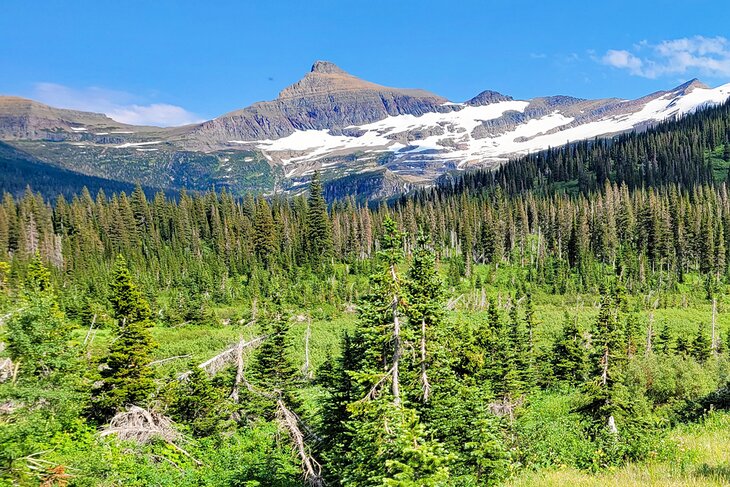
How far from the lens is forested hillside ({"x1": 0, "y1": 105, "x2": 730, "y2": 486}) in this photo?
1427cm

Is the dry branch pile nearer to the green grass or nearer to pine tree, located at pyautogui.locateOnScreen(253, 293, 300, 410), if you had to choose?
pine tree, located at pyautogui.locateOnScreen(253, 293, 300, 410)

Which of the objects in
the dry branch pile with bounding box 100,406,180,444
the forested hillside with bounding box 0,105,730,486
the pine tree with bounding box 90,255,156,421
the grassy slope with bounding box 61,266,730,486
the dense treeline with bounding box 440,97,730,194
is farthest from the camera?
the dense treeline with bounding box 440,97,730,194

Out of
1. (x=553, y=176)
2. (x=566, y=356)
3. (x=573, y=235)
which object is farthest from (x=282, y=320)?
(x=553, y=176)

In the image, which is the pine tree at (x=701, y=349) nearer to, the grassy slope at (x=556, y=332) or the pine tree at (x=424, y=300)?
the grassy slope at (x=556, y=332)

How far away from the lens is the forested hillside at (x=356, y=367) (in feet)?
46.8

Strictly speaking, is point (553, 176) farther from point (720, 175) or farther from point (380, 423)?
point (380, 423)

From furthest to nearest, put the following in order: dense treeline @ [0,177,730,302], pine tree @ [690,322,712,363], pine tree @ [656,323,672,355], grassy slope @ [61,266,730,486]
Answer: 1. dense treeline @ [0,177,730,302]
2. pine tree @ [656,323,672,355]
3. pine tree @ [690,322,712,363]
4. grassy slope @ [61,266,730,486]

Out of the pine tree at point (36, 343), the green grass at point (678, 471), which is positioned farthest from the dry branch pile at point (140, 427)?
the green grass at point (678, 471)

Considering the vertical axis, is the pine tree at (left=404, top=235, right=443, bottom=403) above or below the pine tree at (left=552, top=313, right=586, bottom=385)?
above

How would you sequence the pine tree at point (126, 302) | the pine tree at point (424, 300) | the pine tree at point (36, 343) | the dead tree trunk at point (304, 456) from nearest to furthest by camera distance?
the dead tree trunk at point (304, 456) → the pine tree at point (424, 300) → the pine tree at point (36, 343) → the pine tree at point (126, 302)

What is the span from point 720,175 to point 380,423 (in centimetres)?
20653

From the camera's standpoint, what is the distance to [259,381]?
25.7 m

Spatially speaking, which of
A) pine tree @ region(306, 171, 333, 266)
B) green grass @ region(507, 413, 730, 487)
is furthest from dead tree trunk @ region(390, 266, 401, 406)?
pine tree @ region(306, 171, 333, 266)

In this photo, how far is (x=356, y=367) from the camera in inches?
703
